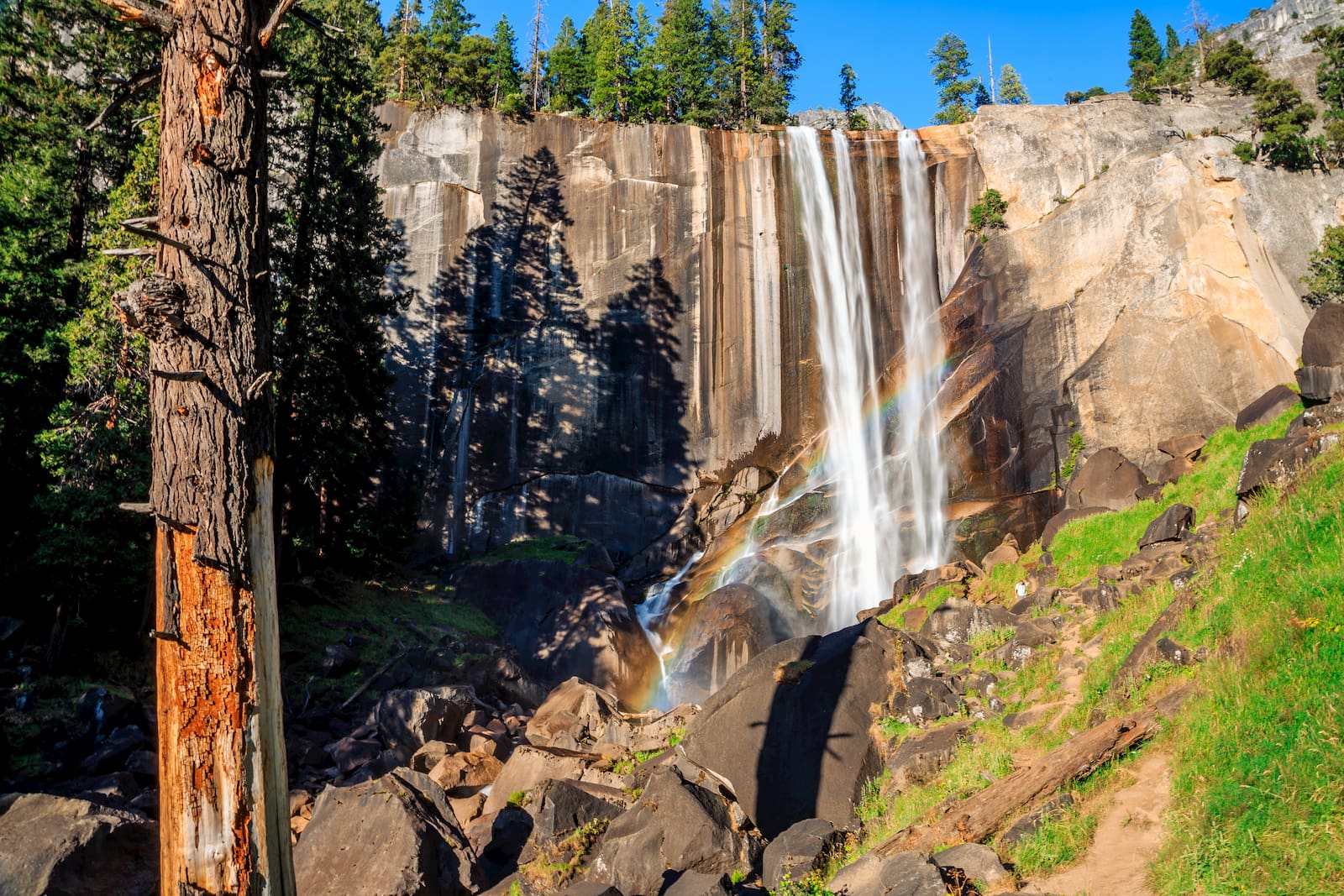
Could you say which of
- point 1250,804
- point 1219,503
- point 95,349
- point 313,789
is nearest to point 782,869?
point 1250,804

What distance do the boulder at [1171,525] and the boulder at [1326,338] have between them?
3027 mm

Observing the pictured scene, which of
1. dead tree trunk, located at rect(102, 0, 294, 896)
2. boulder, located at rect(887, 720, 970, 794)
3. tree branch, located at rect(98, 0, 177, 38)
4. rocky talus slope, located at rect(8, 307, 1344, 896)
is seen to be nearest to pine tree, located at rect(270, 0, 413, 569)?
rocky talus slope, located at rect(8, 307, 1344, 896)

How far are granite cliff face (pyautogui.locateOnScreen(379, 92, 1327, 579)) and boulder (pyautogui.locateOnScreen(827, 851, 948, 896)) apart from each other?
1933cm

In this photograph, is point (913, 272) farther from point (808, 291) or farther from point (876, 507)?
point (876, 507)

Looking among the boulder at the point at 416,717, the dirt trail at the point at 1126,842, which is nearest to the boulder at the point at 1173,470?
the dirt trail at the point at 1126,842

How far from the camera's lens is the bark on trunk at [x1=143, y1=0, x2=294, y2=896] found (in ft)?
14.3

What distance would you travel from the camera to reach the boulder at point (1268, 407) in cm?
1623

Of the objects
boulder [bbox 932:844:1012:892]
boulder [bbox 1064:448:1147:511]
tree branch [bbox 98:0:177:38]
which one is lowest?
boulder [bbox 932:844:1012:892]

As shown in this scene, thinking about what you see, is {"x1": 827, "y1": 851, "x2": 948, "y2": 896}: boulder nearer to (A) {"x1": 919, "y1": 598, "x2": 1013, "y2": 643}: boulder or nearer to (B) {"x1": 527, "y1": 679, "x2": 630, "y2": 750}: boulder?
(B) {"x1": 527, "y1": 679, "x2": 630, "y2": 750}: boulder

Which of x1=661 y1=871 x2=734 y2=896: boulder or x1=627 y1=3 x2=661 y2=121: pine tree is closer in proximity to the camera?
x1=661 y1=871 x2=734 y2=896: boulder

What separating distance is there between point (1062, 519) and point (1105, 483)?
4.42 feet

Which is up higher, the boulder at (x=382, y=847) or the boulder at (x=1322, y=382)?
the boulder at (x=1322, y=382)

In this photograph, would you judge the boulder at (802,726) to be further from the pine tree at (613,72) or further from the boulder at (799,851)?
the pine tree at (613,72)

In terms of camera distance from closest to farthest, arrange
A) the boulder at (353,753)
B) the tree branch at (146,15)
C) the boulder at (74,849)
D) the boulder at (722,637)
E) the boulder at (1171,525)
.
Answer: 1. the tree branch at (146,15)
2. the boulder at (74,849)
3. the boulder at (353,753)
4. the boulder at (1171,525)
5. the boulder at (722,637)
